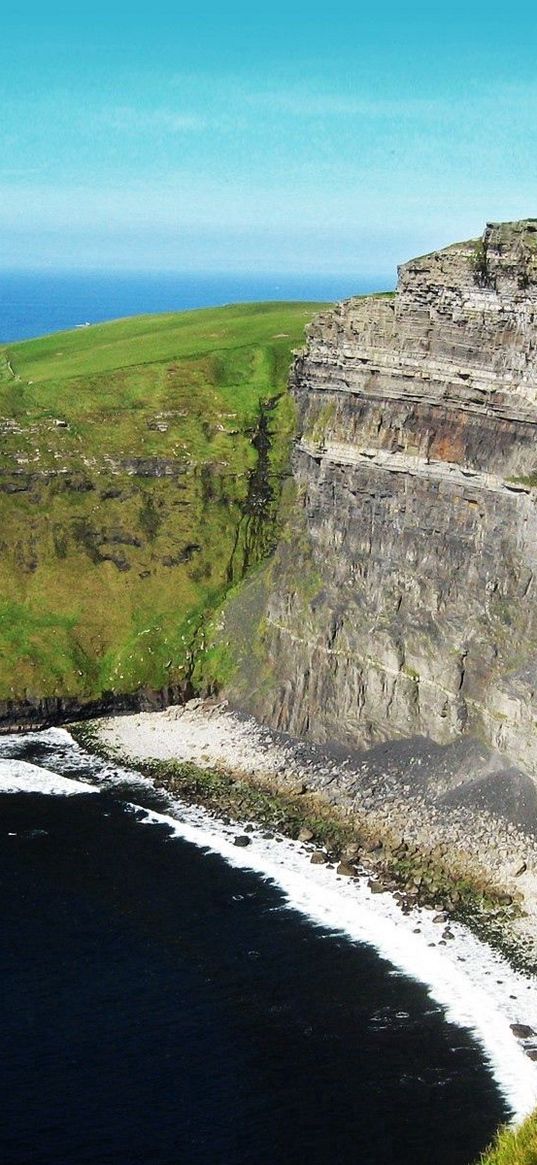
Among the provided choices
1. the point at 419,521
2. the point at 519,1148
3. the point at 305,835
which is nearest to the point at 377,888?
the point at 305,835

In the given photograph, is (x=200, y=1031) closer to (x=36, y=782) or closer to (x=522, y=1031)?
(x=522, y=1031)

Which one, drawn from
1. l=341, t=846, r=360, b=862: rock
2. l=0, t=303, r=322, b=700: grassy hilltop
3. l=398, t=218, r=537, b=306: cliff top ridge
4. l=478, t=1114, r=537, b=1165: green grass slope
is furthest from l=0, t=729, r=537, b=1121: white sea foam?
l=398, t=218, r=537, b=306: cliff top ridge

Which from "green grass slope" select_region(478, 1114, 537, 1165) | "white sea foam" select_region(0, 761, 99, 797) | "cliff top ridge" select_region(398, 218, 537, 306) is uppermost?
"cliff top ridge" select_region(398, 218, 537, 306)

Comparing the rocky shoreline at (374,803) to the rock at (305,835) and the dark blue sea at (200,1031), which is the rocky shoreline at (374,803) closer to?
the rock at (305,835)

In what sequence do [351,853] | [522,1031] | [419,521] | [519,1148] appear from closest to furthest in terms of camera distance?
[519,1148]
[522,1031]
[351,853]
[419,521]

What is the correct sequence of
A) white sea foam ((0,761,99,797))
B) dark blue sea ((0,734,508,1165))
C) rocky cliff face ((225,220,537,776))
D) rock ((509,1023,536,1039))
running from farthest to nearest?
1. white sea foam ((0,761,99,797))
2. rocky cliff face ((225,220,537,776))
3. rock ((509,1023,536,1039))
4. dark blue sea ((0,734,508,1165))

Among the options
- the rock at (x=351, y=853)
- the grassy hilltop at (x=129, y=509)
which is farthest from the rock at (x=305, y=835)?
the grassy hilltop at (x=129, y=509)

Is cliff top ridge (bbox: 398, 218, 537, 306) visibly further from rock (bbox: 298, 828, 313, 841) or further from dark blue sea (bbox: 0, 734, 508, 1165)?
dark blue sea (bbox: 0, 734, 508, 1165)
